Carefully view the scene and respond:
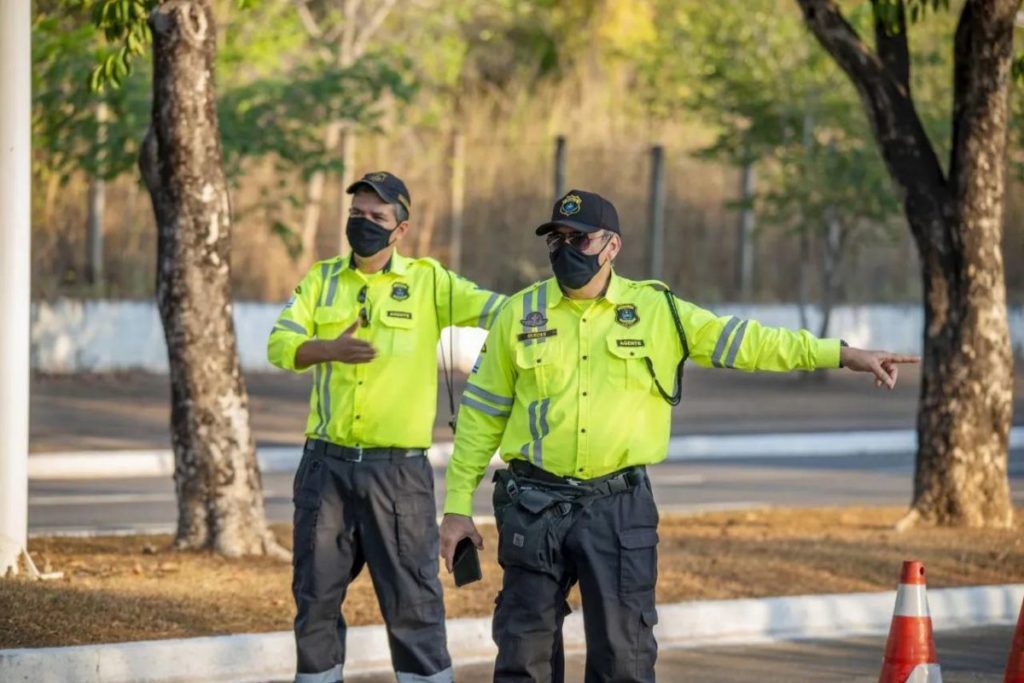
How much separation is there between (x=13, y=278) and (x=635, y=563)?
431cm

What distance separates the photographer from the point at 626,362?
576 centimetres

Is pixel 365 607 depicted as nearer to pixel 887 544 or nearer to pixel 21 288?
pixel 21 288

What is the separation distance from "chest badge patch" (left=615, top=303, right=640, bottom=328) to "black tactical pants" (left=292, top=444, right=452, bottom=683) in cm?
141

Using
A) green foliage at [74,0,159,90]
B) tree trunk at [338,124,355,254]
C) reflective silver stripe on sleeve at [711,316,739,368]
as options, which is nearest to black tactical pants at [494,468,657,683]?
reflective silver stripe on sleeve at [711,316,739,368]

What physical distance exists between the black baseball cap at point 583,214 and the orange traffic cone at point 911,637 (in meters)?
1.61

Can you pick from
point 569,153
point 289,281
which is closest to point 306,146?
point 289,281

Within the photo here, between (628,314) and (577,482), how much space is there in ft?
1.79

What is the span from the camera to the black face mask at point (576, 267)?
18.9 feet

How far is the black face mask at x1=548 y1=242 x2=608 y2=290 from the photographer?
5.77 m

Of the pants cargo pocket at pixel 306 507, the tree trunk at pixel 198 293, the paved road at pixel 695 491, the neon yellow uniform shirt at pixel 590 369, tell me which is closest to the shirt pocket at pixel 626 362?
the neon yellow uniform shirt at pixel 590 369

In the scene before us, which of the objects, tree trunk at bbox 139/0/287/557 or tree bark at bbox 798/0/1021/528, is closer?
tree trunk at bbox 139/0/287/557

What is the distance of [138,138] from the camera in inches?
798

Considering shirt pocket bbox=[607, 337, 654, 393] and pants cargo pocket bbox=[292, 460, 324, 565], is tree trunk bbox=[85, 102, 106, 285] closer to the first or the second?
pants cargo pocket bbox=[292, 460, 324, 565]

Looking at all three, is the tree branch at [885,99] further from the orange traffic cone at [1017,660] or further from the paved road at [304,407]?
the paved road at [304,407]
